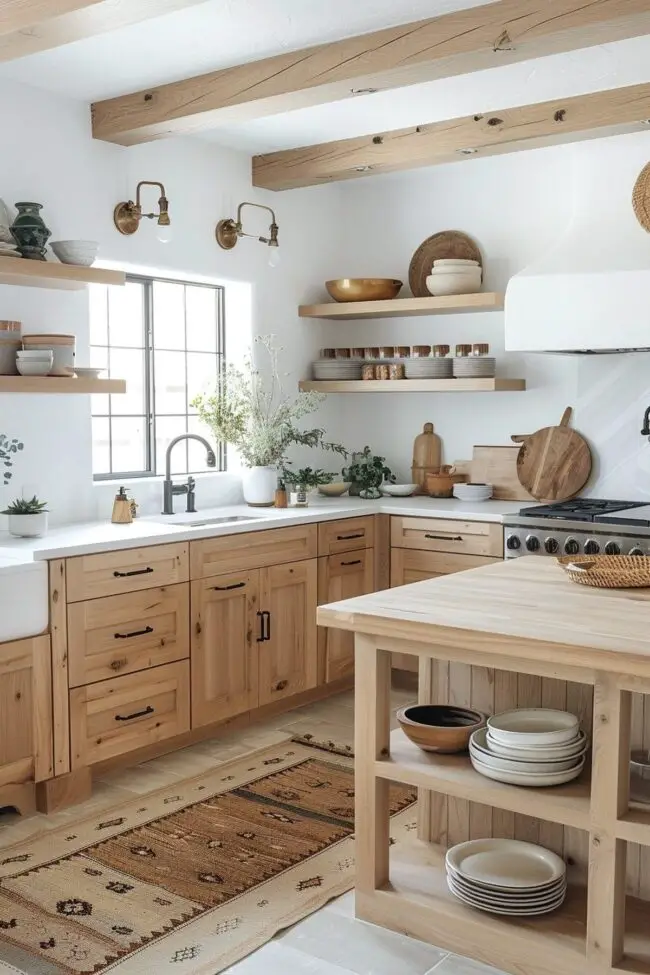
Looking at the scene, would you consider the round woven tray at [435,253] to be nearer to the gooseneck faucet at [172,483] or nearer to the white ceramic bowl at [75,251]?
the gooseneck faucet at [172,483]

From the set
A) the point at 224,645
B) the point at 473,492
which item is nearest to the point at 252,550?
the point at 224,645

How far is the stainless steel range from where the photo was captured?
4.55 metres

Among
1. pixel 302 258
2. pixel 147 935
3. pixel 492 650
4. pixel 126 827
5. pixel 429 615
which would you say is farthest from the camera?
pixel 302 258

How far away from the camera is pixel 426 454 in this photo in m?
5.96

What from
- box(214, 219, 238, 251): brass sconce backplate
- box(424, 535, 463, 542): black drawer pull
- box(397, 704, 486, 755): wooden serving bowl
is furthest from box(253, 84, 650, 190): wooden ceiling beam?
box(397, 704, 486, 755): wooden serving bowl

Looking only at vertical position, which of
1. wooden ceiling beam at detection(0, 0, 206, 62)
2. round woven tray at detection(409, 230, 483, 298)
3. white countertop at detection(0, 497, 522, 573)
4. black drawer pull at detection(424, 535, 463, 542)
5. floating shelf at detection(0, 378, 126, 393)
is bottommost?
black drawer pull at detection(424, 535, 463, 542)

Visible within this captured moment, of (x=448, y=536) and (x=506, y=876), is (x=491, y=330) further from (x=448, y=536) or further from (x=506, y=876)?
(x=506, y=876)

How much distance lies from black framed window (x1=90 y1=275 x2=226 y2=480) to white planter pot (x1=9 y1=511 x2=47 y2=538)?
0.84 m

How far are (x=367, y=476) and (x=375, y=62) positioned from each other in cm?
260

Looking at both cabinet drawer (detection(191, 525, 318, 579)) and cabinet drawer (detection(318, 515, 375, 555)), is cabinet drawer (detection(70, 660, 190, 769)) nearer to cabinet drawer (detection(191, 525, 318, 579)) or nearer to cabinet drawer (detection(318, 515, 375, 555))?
cabinet drawer (detection(191, 525, 318, 579))

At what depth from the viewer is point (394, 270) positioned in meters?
6.05

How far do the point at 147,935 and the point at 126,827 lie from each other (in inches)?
30.0

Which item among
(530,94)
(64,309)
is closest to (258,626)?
(64,309)

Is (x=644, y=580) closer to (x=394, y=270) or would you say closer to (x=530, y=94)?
(x=530, y=94)
